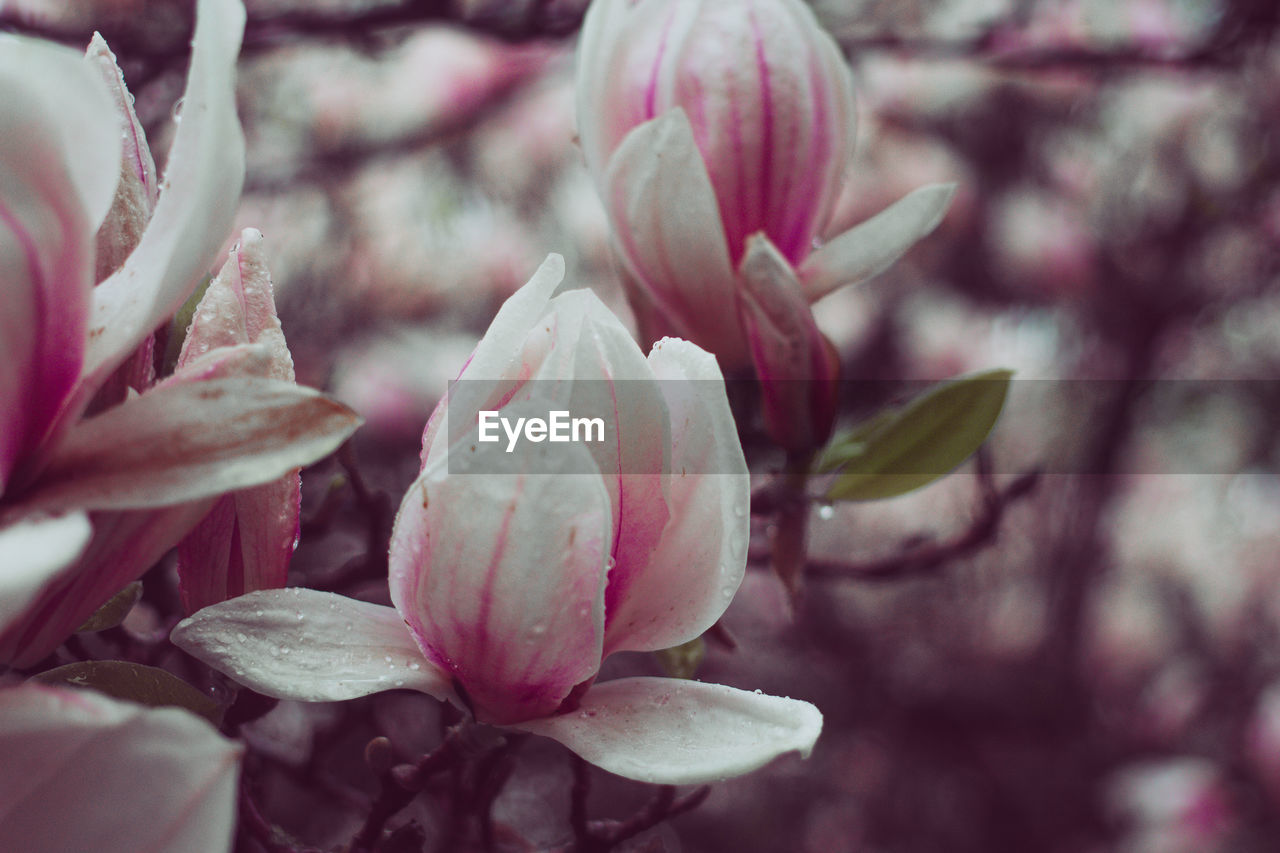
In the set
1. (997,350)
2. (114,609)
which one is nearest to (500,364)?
(114,609)

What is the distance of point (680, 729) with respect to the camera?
24 cm

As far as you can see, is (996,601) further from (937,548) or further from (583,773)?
(583,773)

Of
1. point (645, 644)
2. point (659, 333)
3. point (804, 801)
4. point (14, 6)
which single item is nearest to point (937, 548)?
point (659, 333)

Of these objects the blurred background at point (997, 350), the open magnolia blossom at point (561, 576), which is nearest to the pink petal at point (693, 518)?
the open magnolia blossom at point (561, 576)

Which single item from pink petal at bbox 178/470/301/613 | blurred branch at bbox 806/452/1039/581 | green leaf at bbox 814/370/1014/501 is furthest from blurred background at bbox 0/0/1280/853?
pink petal at bbox 178/470/301/613

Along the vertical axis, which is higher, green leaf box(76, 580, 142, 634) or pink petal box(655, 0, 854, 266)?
pink petal box(655, 0, 854, 266)

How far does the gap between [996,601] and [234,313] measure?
182 centimetres

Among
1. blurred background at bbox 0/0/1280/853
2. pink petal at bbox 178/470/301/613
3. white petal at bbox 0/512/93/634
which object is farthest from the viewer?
blurred background at bbox 0/0/1280/853

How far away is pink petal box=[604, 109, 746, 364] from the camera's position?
1.25 ft

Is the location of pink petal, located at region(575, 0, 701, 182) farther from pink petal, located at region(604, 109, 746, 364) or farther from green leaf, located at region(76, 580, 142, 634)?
green leaf, located at region(76, 580, 142, 634)

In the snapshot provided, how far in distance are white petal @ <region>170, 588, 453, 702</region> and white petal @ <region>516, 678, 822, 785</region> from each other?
0.12 feet

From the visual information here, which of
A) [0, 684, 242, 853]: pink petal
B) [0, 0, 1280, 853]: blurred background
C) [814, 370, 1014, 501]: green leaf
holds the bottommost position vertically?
[0, 0, 1280, 853]: blurred background

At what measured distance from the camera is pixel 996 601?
1.86m

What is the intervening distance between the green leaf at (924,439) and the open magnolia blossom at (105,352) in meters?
0.33
